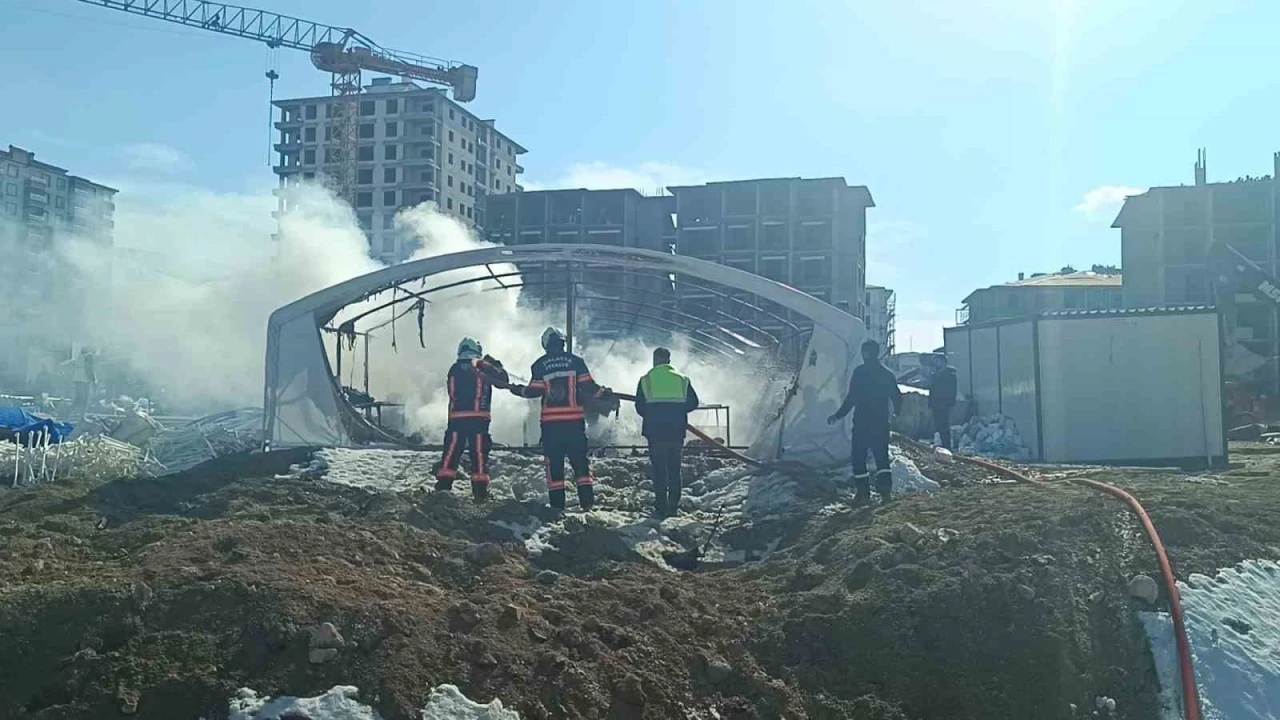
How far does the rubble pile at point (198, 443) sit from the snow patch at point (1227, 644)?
12.3 metres

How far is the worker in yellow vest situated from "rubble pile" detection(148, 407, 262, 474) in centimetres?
714

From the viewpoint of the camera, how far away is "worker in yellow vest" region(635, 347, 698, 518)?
35.0 feet

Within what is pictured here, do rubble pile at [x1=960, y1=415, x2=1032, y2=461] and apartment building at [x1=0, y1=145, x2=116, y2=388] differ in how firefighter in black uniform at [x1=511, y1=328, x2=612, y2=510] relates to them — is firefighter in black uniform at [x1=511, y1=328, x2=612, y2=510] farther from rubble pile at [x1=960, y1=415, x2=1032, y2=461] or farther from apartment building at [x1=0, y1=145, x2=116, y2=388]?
apartment building at [x1=0, y1=145, x2=116, y2=388]

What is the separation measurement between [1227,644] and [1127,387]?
12.3 metres

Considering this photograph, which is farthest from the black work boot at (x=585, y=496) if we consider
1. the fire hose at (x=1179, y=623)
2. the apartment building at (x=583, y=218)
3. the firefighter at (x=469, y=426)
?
the apartment building at (x=583, y=218)

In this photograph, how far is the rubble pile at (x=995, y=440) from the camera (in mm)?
19734

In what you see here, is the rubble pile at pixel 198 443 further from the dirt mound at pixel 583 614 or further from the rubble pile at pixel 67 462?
the dirt mound at pixel 583 614

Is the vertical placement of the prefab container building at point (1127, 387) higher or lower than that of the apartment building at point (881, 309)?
lower

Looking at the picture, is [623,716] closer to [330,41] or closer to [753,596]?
[753,596]

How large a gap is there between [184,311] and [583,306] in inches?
907

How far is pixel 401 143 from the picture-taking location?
80312 millimetres

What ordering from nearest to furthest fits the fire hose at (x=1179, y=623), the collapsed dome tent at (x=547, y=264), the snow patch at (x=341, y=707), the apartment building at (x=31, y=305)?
the snow patch at (x=341, y=707)
the fire hose at (x=1179, y=623)
the collapsed dome tent at (x=547, y=264)
the apartment building at (x=31, y=305)

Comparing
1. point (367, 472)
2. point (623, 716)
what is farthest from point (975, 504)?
point (367, 472)

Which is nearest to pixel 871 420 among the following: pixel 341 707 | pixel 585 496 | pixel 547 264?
pixel 585 496
